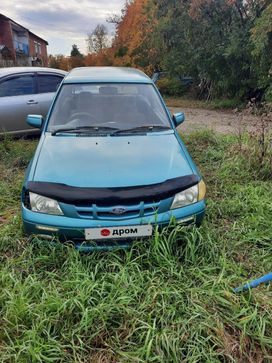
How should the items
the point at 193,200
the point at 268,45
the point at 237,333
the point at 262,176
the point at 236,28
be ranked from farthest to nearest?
1. the point at 236,28
2. the point at 268,45
3. the point at 262,176
4. the point at 193,200
5. the point at 237,333

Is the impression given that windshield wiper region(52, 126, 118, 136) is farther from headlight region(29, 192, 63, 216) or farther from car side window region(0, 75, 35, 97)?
car side window region(0, 75, 35, 97)

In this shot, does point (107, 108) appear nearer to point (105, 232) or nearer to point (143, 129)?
point (143, 129)

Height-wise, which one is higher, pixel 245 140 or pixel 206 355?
pixel 245 140

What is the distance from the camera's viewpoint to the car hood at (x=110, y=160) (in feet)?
9.43

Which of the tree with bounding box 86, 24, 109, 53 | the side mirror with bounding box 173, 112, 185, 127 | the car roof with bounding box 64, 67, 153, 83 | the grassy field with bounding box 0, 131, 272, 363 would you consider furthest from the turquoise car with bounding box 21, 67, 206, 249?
the tree with bounding box 86, 24, 109, 53

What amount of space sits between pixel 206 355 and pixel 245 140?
4.36 meters

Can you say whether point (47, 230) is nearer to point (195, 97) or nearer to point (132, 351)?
point (132, 351)

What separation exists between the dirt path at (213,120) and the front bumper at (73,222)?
5904 mm

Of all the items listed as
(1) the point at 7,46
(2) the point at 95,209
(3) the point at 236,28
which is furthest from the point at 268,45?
(1) the point at 7,46

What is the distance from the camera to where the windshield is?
3879 mm

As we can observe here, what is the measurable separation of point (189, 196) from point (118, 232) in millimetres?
688

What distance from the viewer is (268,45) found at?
31.9ft

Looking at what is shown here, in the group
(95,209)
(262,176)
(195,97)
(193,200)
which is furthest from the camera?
(195,97)

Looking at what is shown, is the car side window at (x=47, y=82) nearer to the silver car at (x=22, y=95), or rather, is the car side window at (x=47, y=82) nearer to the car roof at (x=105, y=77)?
the silver car at (x=22, y=95)
